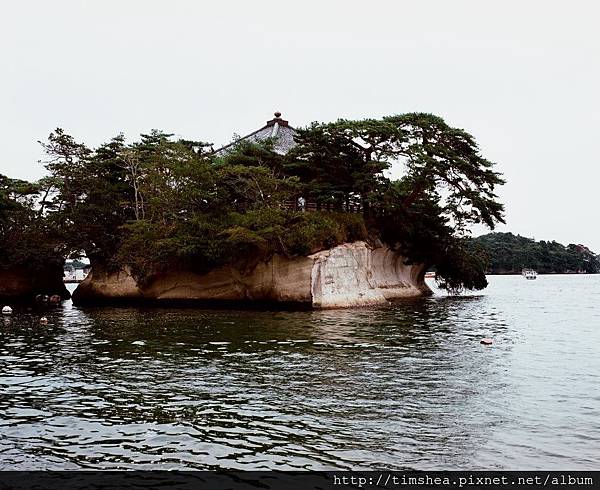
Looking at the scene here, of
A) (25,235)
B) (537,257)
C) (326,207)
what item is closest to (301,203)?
(326,207)

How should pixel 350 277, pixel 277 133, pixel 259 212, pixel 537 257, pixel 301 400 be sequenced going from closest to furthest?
pixel 301 400 < pixel 259 212 < pixel 350 277 < pixel 277 133 < pixel 537 257

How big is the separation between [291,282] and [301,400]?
2523cm

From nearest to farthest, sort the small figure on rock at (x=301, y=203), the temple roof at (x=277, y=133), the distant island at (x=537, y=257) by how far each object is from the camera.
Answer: the small figure on rock at (x=301, y=203)
the temple roof at (x=277, y=133)
the distant island at (x=537, y=257)

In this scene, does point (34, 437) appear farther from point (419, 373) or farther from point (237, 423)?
point (419, 373)

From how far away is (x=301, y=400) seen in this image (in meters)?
11.6

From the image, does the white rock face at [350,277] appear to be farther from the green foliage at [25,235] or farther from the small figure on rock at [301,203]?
the green foliage at [25,235]

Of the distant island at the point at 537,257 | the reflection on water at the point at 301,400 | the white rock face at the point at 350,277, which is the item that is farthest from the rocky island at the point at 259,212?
the distant island at the point at 537,257

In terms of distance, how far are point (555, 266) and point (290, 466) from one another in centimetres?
14768

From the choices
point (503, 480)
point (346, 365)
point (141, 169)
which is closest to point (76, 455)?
point (503, 480)

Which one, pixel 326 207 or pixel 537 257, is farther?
pixel 537 257

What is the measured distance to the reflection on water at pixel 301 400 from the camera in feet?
27.2

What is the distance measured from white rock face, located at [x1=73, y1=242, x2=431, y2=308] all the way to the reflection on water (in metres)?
13.0

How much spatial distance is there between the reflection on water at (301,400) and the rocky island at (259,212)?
46.0ft

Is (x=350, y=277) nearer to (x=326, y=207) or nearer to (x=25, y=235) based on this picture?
(x=326, y=207)
